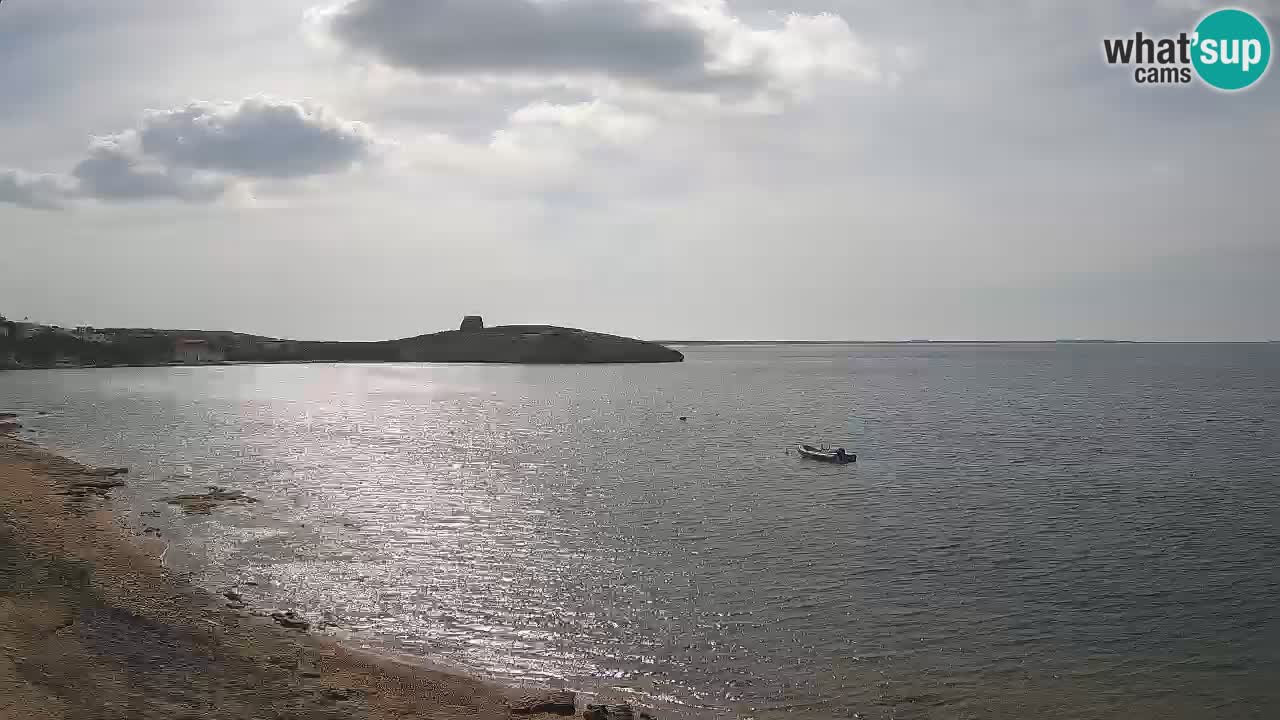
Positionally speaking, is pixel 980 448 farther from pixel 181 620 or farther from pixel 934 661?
pixel 181 620

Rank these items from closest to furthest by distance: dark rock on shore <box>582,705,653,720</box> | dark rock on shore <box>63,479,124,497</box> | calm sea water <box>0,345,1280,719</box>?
dark rock on shore <box>582,705,653,720</box>
calm sea water <box>0,345,1280,719</box>
dark rock on shore <box>63,479,124,497</box>

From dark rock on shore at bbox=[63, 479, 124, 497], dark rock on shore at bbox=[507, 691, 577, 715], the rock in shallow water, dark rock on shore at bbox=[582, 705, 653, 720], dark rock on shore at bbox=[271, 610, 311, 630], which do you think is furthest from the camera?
dark rock on shore at bbox=[63, 479, 124, 497]

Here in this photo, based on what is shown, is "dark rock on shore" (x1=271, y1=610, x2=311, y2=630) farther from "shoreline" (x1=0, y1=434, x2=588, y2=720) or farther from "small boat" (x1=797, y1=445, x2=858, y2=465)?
"small boat" (x1=797, y1=445, x2=858, y2=465)

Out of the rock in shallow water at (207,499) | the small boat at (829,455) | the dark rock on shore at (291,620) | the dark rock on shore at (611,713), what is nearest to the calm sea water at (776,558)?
the dark rock on shore at (291,620)

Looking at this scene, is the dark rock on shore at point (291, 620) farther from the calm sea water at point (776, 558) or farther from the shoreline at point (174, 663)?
the calm sea water at point (776, 558)

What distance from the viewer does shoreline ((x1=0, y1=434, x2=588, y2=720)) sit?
20.0 m

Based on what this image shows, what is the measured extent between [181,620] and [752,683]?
17.9m

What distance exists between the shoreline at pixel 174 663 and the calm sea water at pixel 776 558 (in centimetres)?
181

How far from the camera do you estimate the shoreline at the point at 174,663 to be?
65.6 feet

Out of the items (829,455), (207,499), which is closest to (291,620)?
(207,499)

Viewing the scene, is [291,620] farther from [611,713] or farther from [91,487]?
[91,487]

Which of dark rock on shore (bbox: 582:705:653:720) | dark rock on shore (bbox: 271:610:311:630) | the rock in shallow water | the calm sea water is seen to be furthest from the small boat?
dark rock on shore (bbox: 582:705:653:720)

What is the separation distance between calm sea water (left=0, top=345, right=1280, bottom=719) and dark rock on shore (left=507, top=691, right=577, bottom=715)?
1237 millimetres

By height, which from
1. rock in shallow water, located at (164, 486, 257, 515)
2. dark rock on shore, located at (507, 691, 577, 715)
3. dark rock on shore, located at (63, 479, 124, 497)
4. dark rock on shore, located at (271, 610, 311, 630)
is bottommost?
dark rock on shore, located at (507, 691, 577, 715)
